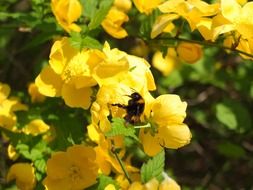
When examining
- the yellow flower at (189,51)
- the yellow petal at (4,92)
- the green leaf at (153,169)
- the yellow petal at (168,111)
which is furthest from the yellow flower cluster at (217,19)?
the yellow petal at (4,92)

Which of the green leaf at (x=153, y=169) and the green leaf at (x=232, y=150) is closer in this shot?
the green leaf at (x=153, y=169)

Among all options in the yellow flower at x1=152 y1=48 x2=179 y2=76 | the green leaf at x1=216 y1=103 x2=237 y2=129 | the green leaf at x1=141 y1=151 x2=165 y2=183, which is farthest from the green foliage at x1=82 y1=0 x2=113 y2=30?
the yellow flower at x1=152 y1=48 x2=179 y2=76

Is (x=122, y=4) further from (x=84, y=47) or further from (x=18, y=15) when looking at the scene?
(x=84, y=47)

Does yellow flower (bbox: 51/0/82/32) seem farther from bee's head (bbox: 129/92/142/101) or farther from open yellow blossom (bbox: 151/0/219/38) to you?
bee's head (bbox: 129/92/142/101)

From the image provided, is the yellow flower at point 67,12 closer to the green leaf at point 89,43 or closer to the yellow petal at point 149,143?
the green leaf at point 89,43

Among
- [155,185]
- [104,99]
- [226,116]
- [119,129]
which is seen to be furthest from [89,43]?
[226,116]

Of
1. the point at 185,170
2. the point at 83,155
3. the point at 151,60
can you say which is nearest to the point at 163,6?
the point at 83,155
